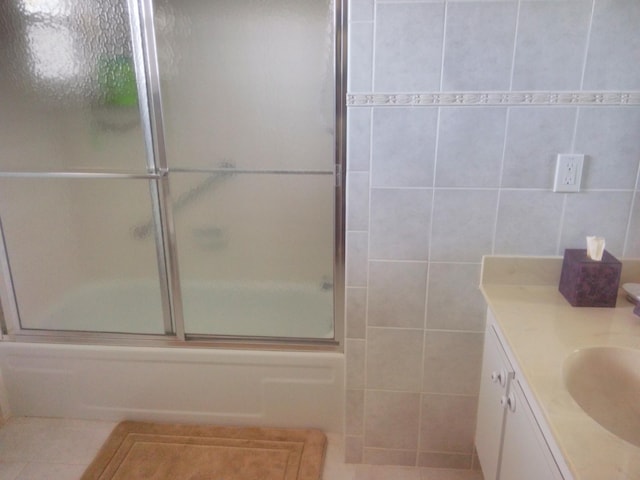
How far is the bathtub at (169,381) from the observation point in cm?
183


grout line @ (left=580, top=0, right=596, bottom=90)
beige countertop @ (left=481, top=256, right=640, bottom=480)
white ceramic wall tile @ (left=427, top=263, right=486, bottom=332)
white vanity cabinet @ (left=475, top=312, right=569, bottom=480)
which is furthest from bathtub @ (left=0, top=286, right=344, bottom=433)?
grout line @ (left=580, top=0, right=596, bottom=90)

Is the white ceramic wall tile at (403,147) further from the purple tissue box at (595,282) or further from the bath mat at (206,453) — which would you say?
the bath mat at (206,453)

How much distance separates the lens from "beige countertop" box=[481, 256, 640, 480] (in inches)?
30.8

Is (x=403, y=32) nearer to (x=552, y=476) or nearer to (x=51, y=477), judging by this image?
(x=552, y=476)

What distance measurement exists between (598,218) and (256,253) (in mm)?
1189

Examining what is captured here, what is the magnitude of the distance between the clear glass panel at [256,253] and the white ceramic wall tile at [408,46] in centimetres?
46

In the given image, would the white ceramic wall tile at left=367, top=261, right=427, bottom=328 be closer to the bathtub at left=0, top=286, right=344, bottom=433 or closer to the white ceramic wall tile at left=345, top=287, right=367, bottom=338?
the white ceramic wall tile at left=345, top=287, right=367, bottom=338

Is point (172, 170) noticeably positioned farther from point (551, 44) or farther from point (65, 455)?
point (551, 44)

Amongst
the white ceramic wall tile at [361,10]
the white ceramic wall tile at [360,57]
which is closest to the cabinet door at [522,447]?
the white ceramic wall tile at [360,57]

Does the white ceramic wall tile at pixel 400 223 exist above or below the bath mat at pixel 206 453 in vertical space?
above

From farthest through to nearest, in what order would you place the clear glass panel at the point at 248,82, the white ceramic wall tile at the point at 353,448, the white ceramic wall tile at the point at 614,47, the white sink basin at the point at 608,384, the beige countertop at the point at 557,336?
1. the white ceramic wall tile at the point at 353,448
2. the clear glass panel at the point at 248,82
3. the white ceramic wall tile at the point at 614,47
4. the white sink basin at the point at 608,384
5. the beige countertop at the point at 557,336

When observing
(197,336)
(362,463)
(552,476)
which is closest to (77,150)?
(197,336)

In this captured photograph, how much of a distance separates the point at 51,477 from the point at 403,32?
6.19 feet

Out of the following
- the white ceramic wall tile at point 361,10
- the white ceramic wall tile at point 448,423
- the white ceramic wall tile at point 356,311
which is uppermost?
the white ceramic wall tile at point 361,10
